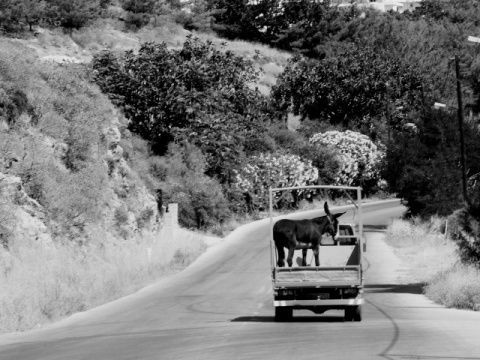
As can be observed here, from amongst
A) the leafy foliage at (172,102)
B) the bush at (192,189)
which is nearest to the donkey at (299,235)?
the bush at (192,189)

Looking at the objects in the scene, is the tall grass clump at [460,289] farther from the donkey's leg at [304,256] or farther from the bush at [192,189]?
the bush at [192,189]

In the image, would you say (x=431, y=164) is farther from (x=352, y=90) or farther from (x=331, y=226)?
(x=352, y=90)

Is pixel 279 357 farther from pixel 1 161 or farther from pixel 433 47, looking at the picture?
pixel 433 47

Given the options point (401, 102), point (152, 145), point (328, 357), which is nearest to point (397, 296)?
point (328, 357)

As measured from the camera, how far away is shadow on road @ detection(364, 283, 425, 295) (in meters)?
33.3

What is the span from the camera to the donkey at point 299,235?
78.8 ft

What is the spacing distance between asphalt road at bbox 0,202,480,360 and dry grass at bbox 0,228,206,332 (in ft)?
2.00

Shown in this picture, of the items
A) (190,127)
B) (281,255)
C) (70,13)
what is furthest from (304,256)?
(70,13)

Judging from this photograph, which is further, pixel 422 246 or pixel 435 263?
pixel 422 246

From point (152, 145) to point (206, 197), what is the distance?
8.62 m

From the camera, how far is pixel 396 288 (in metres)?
34.6

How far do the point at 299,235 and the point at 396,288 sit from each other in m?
11.4

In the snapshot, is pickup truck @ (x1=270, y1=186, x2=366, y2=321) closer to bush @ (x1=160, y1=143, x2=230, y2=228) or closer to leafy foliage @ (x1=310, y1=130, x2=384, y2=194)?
bush @ (x1=160, y1=143, x2=230, y2=228)

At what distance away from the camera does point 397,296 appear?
31672 millimetres
